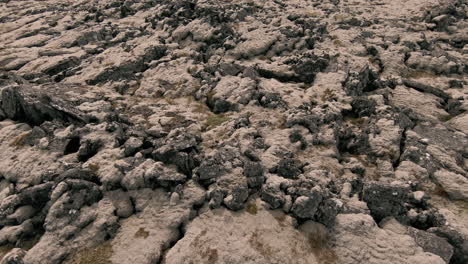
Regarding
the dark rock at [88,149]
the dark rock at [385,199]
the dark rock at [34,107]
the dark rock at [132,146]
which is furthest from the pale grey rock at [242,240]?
the dark rock at [34,107]

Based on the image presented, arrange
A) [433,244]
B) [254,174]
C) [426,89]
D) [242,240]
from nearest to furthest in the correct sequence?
[433,244], [242,240], [254,174], [426,89]

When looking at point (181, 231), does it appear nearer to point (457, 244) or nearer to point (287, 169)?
point (287, 169)

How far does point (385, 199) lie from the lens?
2938 cm

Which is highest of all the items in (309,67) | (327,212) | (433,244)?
(309,67)

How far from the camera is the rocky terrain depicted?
27.6 metres

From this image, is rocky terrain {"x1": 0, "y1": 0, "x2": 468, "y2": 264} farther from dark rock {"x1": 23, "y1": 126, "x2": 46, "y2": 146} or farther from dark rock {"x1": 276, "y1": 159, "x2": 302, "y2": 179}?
dark rock {"x1": 23, "y1": 126, "x2": 46, "y2": 146}

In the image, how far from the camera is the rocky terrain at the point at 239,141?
1086 inches

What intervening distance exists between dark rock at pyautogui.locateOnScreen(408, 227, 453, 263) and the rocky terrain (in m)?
0.14

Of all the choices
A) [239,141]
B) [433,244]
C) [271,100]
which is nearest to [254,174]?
[239,141]

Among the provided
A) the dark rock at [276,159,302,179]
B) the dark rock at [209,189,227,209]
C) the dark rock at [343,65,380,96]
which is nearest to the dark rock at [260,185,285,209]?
the dark rock at [276,159,302,179]

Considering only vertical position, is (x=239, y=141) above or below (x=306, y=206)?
above

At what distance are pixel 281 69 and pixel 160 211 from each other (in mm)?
30016

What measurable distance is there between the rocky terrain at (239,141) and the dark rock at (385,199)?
0.16 metres

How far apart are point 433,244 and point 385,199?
4978mm
